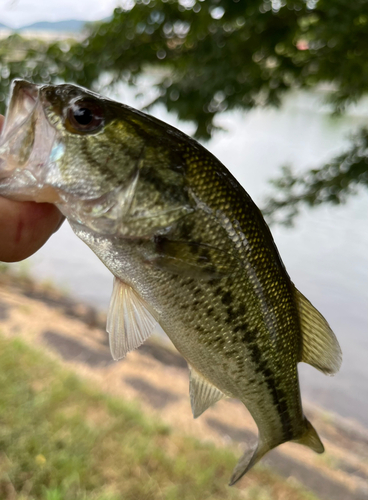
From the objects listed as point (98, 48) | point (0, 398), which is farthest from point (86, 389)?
point (98, 48)

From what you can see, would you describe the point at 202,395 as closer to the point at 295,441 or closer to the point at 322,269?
the point at 295,441

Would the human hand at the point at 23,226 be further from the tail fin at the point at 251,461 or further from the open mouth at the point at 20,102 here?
the tail fin at the point at 251,461

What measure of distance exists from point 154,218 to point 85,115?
0.40 m

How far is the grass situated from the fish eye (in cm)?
258

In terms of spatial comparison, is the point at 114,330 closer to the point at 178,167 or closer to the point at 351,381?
the point at 178,167

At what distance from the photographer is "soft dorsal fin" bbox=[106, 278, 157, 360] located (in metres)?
1.41

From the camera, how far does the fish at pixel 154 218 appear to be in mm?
1231

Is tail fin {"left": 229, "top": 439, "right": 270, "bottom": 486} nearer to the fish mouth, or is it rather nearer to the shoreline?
the fish mouth

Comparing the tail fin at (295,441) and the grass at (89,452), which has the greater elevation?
the tail fin at (295,441)

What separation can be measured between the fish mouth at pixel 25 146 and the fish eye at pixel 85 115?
0.08 meters

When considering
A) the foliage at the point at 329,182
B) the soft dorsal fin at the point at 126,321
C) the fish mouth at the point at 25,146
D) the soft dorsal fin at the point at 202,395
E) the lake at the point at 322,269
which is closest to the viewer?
the fish mouth at the point at 25,146

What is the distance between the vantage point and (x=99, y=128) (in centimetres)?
128

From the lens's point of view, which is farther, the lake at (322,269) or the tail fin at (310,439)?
the lake at (322,269)

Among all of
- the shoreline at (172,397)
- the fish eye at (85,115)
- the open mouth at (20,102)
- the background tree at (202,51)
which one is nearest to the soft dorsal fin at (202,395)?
the fish eye at (85,115)
